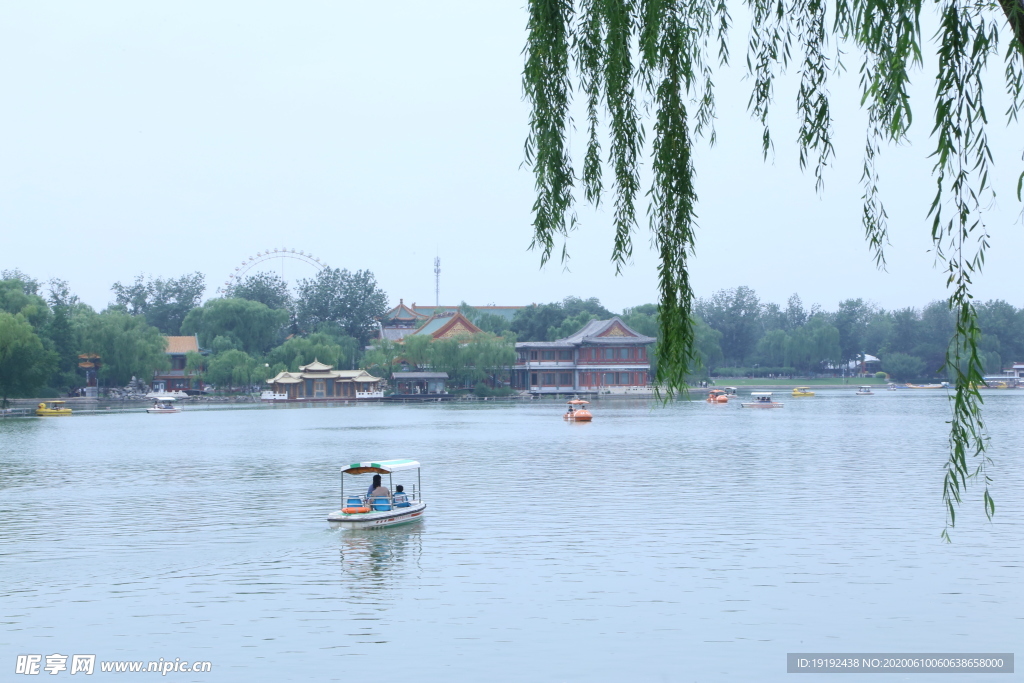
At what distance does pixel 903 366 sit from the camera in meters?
129

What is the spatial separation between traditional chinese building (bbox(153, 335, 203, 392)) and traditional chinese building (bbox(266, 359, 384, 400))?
394 inches

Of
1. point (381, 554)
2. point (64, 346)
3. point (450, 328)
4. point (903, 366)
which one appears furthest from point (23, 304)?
point (903, 366)

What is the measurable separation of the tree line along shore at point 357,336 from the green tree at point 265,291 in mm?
207

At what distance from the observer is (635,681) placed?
12195 millimetres

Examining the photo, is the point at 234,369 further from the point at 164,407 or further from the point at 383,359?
the point at 164,407

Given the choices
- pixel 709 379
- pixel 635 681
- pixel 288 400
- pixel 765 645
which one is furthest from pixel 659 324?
pixel 709 379

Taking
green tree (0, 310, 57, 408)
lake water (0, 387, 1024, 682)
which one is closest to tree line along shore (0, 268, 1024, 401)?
green tree (0, 310, 57, 408)

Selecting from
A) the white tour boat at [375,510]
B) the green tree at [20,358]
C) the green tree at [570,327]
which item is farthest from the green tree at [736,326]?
the white tour boat at [375,510]

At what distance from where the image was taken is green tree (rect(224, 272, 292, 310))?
130125mm

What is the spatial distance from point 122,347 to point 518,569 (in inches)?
3138

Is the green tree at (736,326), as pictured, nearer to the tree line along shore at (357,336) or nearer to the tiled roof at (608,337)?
the tree line along shore at (357,336)

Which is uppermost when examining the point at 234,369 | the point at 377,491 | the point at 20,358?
the point at 20,358

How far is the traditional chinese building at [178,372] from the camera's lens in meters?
104

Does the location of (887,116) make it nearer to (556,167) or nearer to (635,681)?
(556,167)
